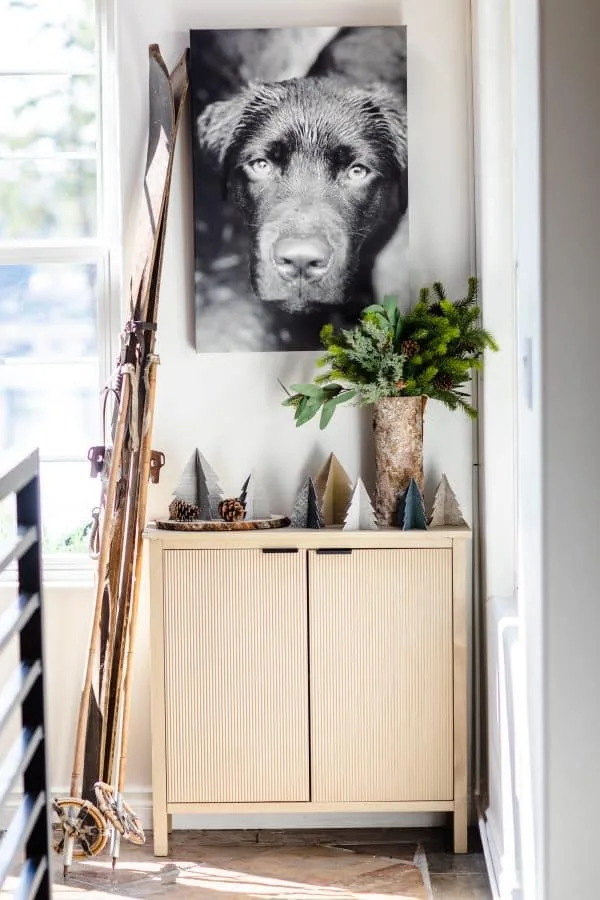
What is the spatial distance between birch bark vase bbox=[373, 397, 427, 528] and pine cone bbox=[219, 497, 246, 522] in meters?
0.37

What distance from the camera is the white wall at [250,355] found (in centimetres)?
292

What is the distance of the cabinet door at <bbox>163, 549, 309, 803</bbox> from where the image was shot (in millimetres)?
2738

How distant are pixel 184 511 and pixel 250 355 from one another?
19.2 inches

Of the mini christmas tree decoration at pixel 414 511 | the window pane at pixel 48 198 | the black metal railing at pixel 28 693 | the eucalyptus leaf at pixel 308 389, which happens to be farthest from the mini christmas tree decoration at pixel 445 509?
the black metal railing at pixel 28 693

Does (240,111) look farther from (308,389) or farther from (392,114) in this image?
(308,389)

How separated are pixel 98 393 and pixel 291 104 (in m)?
0.98

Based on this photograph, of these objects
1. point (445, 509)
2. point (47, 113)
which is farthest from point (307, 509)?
point (47, 113)

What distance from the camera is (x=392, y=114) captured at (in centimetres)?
289

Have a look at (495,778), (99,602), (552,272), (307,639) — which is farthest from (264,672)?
(552,272)

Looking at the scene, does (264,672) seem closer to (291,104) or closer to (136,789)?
(136,789)

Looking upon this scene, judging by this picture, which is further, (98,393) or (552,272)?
(98,393)

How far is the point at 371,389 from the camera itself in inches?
107

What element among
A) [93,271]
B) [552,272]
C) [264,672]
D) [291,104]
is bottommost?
[264,672]

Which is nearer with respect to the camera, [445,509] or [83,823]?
[83,823]
